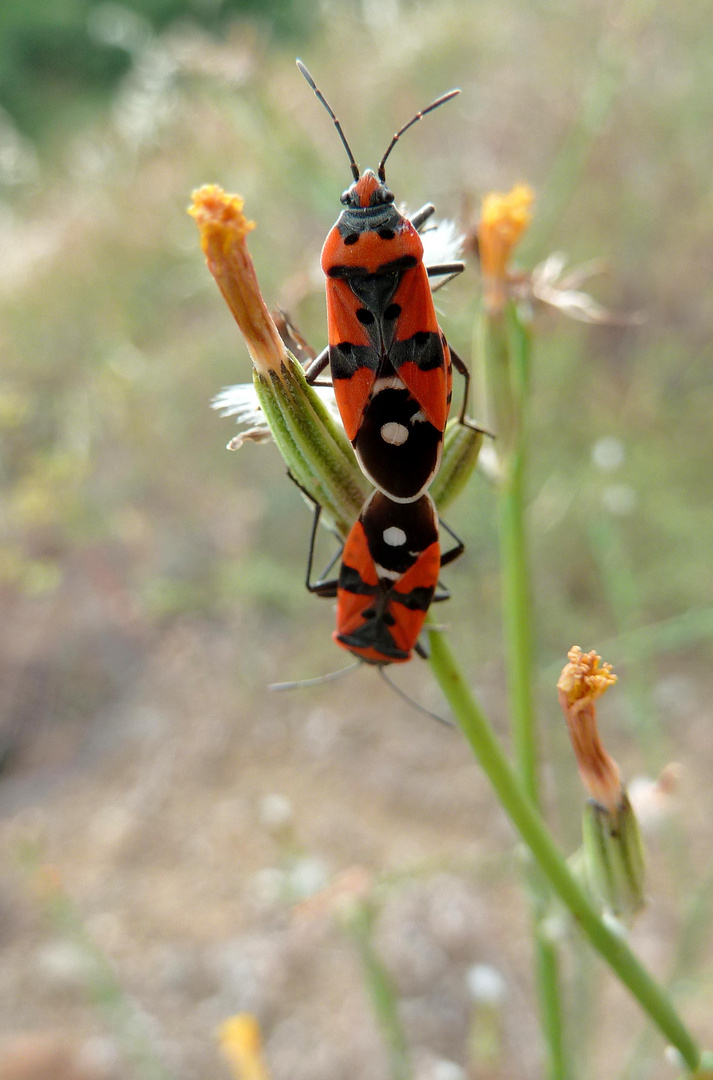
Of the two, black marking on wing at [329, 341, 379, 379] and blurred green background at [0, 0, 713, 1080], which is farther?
blurred green background at [0, 0, 713, 1080]

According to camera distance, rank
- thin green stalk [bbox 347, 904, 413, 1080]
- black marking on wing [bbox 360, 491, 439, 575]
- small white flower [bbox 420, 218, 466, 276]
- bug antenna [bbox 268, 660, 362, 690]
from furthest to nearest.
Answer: thin green stalk [bbox 347, 904, 413, 1080], bug antenna [bbox 268, 660, 362, 690], small white flower [bbox 420, 218, 466, 276], black marking on wing [bbox 360, 491, 439, 575]

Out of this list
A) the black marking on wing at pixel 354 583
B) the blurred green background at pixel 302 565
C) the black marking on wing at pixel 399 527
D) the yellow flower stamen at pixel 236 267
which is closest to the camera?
the yellow flower stamen at pixel 236 267

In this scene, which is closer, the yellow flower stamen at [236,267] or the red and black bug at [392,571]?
the yellow flower stamen at [236,267]

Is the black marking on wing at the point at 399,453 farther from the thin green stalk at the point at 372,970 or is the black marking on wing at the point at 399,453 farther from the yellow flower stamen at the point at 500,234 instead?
the thin green stalk at the point at 372,970

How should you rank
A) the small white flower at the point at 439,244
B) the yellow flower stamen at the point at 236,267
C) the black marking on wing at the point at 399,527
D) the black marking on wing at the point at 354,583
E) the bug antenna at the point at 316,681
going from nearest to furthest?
1. the yellow flower stamen at the point at 236,267
2. the black marking on wing at the point at 399,527
3. the black marking on wing at the point at 354,583
4. the small white flower at the point at 439,244
5. the bug antenna at the point at 316,681

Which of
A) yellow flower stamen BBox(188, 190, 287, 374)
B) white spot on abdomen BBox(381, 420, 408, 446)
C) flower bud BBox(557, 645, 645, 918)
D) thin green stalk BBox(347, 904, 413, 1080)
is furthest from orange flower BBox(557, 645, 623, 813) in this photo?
thin green stalk BBox(347, 904, 413, 1080)

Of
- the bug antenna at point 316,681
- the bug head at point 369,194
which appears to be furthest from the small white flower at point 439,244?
the bug antenna at point 316,681

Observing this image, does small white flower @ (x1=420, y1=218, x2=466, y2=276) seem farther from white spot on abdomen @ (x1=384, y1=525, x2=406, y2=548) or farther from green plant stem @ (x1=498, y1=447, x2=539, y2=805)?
white spot on abdomen @ (x1=384, y1=525, x2=406, y2=548)
